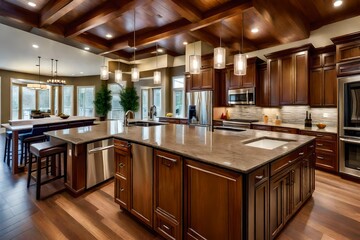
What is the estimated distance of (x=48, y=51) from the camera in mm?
6035

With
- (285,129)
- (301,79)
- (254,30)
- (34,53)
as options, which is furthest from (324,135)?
(34,53)

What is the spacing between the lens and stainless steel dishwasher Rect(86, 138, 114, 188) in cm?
294

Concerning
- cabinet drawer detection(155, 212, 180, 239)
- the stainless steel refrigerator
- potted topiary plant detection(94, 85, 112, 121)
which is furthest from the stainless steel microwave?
potted topiary plant detection(94, 85, 112, 121)

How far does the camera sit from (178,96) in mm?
7254

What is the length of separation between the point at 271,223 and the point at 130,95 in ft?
25.8

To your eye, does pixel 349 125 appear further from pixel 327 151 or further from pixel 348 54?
pixel 348 54

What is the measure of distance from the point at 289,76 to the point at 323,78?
2.10 ft

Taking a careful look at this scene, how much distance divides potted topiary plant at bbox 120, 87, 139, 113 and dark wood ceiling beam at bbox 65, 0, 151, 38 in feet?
14.0

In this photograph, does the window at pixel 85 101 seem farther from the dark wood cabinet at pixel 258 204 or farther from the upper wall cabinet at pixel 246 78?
the dark wood cabinet at pixel 258 204

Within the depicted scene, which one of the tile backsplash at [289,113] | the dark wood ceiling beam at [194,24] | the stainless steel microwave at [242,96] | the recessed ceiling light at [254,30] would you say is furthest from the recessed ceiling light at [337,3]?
the stainless steel microwave at [242,96]

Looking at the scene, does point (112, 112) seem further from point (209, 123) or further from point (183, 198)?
point (183, 198)

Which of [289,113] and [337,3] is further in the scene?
[289,113]

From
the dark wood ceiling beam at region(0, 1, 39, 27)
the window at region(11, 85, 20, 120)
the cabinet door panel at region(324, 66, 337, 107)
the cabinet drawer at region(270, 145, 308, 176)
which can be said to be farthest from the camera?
the window at region(11, 85, 20, 120)

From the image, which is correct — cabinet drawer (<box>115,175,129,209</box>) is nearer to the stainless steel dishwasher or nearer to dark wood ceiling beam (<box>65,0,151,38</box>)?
the stainless steel dishwasher
